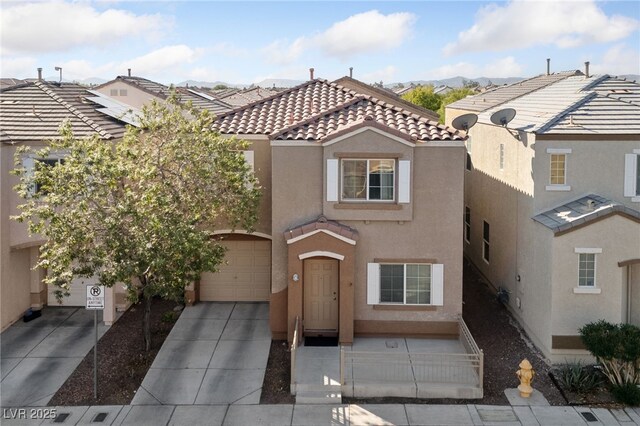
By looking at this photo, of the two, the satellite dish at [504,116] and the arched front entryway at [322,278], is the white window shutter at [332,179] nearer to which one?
the arched front entryway at [322,278]

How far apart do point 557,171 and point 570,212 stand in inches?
57.0

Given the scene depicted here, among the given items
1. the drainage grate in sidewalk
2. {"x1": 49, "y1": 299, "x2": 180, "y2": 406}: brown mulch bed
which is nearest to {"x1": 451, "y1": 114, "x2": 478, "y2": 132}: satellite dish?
the drainage grate in sidewalk

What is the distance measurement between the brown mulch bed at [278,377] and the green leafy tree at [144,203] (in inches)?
120

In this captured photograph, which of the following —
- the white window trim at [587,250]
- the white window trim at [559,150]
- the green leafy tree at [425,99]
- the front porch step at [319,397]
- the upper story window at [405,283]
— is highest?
the green leafy tree at [425,99]

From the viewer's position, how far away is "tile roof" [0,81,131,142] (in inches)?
723

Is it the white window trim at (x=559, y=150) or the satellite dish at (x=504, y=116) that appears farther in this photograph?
the satellite dish at (x=504, y=116)

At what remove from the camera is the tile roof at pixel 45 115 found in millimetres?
18359

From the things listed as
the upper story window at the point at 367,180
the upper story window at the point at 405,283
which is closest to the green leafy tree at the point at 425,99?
the upper story window at the point at 367,180

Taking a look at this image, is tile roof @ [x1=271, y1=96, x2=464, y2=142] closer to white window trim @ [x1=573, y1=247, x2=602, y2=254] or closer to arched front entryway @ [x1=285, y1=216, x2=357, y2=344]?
arched front entryway @ [x1=285, y1=216, x2=357, y2=344]

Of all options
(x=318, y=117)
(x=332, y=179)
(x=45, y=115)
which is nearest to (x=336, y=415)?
(x=332, y=179)

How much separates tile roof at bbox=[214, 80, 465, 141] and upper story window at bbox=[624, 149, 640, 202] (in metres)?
4.61

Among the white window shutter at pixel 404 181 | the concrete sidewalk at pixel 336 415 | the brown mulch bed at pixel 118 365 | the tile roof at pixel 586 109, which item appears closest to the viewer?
the concrete sidewalk at pixel 336 415

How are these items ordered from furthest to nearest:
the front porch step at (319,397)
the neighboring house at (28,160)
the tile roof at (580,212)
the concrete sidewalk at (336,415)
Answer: the neighboring house at (28,160)
the tile roof at (580,212)
the front porch step at (319,397)
the concrete sidewalk at (336,415)

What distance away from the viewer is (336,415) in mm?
13305
